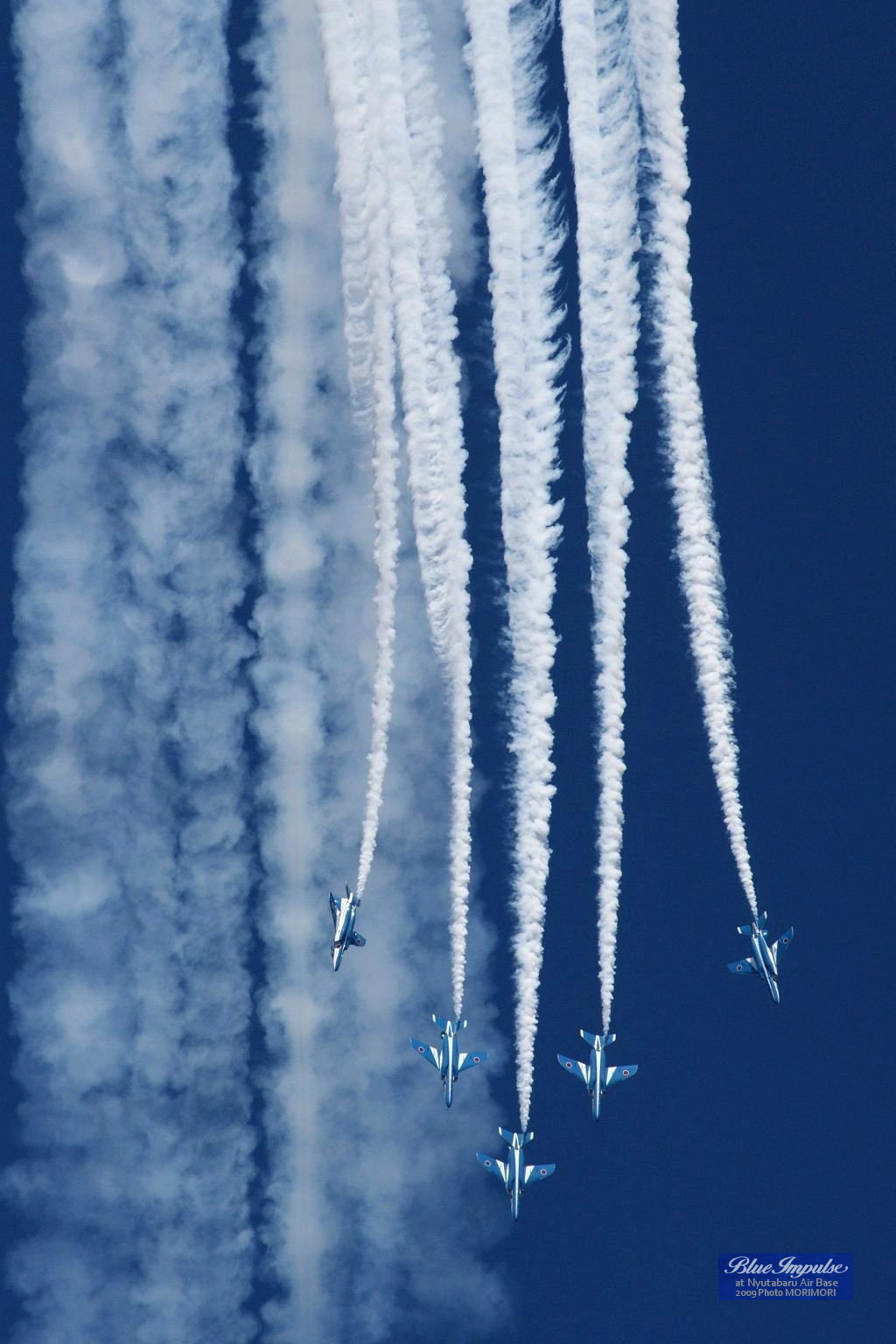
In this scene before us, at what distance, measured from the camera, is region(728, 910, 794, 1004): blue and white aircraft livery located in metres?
32.5

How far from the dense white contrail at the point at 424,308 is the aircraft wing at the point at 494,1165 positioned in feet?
33.0

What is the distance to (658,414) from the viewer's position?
97.7ft

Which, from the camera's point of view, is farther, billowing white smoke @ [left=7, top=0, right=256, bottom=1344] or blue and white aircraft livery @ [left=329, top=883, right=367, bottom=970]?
blue and white aircraft livery @ [left=329, top=883, right=367, bottom=970]

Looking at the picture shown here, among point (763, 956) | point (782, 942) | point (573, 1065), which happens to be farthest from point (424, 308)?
point (573, 1065)

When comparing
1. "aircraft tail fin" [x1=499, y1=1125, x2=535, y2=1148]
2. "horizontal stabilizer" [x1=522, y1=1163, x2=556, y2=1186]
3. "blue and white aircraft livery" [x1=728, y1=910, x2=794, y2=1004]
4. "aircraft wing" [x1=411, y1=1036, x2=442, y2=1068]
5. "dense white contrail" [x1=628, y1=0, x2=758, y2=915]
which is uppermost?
"dense white contrail" [x1=628, y1=0, x2=758, y2=915]

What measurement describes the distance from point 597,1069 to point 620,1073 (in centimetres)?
55

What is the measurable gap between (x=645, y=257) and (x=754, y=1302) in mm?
20150

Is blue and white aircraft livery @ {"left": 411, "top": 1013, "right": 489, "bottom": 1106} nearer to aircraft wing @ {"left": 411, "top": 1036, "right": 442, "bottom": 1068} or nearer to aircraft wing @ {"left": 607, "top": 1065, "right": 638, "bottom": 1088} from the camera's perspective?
aircraft wing @ {"left": 411, "top": 1036, "right": 442, "bottom": 1068}

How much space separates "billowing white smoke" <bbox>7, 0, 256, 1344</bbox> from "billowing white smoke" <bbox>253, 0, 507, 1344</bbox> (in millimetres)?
749

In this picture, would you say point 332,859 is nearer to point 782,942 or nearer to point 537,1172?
point 537,1172

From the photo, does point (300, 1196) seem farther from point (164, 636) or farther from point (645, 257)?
point (645, 257)

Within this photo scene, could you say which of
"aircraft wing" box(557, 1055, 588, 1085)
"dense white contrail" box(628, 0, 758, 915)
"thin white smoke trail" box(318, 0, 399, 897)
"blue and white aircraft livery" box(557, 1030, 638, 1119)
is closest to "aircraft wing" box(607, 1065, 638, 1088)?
"blue and white aircraft livery" box(557, 1030, 638, 1119)

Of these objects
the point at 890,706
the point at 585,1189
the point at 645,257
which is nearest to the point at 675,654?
the point at 890,706

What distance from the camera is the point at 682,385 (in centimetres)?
2909
